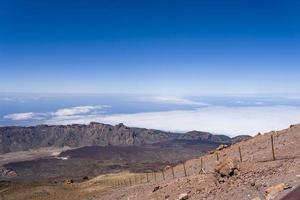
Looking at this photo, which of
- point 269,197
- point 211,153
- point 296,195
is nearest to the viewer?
point 296,195

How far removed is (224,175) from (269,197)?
305 inches

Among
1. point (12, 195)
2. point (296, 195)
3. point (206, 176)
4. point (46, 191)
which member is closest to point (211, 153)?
point (206, 176)

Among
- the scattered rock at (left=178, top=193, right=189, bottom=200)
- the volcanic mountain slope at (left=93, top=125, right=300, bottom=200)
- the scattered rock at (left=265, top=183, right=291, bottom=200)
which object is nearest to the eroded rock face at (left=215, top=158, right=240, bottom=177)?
the volcanic mountain slope at (left=93, top=125, right=300, bottom=200)

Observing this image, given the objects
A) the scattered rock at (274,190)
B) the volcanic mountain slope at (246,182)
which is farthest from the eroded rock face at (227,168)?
the scattered rock at (274,190)

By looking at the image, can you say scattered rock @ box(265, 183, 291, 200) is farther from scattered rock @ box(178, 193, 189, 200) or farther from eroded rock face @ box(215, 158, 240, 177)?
scattered rock @ box(178, 193, 189, 200)

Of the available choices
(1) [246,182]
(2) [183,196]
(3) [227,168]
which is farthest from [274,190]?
(2) [183,196]

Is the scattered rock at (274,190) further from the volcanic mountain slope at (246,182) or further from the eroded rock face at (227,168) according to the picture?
the eroded rock face at (227,168)

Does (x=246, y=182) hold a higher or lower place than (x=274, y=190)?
lower

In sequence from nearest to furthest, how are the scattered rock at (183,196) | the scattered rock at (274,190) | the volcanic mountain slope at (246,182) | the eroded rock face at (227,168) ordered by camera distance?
1. the scattered rock at (274,190)
2. the volcanic mountain slope at (246,182)
3. the eroded rock face at (227,168)
4. the scattered rock at (183,196)

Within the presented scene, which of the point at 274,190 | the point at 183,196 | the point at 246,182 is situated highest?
the point at 274,190

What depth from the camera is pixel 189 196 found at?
2788cm

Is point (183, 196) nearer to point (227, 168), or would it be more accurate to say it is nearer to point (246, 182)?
point (227, 168)

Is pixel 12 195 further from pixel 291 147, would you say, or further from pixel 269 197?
pixel 269 197

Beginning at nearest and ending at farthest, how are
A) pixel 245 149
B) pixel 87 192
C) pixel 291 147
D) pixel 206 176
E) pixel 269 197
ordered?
pixel 269 197 → pixel 206 176 → pixel 291 147 → pixel 245 149 → pixel 87 192
